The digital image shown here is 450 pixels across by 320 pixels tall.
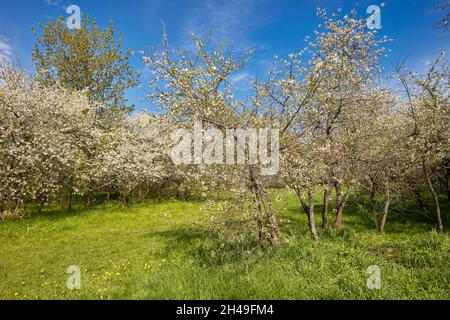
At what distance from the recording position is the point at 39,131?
18094 mm

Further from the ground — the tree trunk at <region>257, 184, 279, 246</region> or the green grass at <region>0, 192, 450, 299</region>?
the tree trunk at <region>257, 184, 279, 246</region>

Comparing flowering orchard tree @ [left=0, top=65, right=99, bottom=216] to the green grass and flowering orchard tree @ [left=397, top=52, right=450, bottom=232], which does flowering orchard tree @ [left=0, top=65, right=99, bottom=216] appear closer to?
the green grass

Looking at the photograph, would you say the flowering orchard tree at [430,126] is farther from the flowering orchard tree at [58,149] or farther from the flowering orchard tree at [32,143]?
the flowering orchard tree at [32,143]

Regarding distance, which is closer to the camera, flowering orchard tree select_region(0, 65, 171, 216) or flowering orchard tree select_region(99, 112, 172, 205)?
flowering orchard tree select_region(0, 65, 171, 216)

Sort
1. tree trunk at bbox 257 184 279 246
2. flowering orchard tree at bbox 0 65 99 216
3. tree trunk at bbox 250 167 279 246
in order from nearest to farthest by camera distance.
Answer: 1. tree trunk at bbox 250 167 279 246
2. tree trunk at bbox 257 184 279 246
3. flowering orchard tree at bbox 0 65 99 216

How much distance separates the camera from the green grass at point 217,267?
6.57 m

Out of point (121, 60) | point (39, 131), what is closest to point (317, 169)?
point (39, 131)

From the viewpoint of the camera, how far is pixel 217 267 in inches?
322

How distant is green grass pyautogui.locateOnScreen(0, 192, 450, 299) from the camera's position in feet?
21.6

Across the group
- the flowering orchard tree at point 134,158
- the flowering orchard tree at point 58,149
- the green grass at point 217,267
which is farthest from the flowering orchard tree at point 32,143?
the green grass at point 217,267

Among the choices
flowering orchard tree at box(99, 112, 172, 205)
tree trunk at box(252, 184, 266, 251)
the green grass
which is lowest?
the green grass

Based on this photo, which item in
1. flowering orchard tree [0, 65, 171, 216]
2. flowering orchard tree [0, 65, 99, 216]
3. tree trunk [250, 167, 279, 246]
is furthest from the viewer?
flowering orchard tree [0, 65, 171, 216]

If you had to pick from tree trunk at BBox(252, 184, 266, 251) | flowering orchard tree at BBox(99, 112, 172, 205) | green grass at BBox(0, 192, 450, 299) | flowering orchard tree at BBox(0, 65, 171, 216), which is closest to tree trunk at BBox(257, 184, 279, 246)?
tree trunk at BBox(252, 184, 266, 251)

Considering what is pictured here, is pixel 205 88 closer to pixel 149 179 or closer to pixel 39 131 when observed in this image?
pixel 39 131
